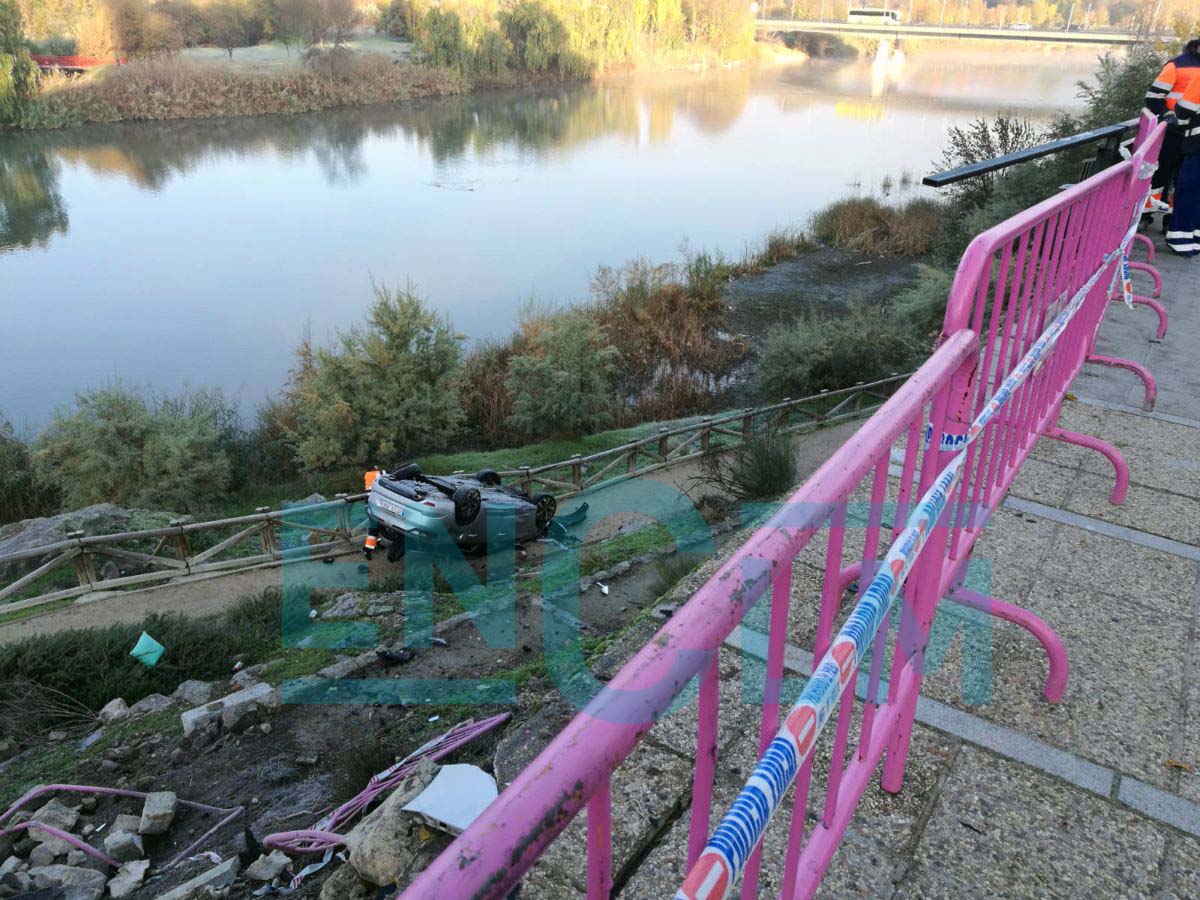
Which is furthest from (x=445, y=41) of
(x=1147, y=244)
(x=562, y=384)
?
(x=1147, y=244)

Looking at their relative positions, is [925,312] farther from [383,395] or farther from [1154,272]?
[1154,272]

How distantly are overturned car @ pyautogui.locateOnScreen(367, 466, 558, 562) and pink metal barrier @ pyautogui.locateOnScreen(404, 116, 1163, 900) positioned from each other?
603cm

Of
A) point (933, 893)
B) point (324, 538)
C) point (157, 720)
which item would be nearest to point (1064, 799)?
point (933, 893)

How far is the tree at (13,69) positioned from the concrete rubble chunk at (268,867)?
45.6 m

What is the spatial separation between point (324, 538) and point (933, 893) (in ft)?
31.6

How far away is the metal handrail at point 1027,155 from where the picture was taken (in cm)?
312

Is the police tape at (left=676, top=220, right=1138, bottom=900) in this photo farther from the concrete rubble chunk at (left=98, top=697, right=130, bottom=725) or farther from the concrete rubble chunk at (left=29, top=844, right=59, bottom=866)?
the concrete rubble chunk at (left=98, top=697, right=130, bottom=725)

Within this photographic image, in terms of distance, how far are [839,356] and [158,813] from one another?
14.7 metres

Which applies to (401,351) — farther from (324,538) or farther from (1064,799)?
(1064,799)

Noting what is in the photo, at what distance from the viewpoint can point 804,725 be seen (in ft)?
3.86

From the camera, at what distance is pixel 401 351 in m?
15.9

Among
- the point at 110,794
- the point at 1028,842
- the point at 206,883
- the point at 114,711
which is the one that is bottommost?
the point at 114,711

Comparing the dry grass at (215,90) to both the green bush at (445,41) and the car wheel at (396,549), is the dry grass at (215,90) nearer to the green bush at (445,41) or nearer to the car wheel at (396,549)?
the green bush at (445,41)

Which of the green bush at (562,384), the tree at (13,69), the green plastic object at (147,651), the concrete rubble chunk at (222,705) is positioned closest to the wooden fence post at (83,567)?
the green plastic object at (147,651)
